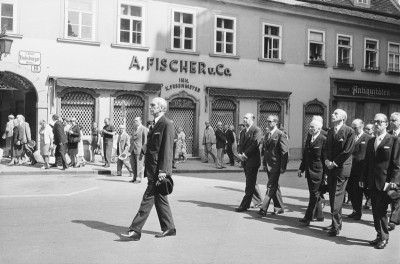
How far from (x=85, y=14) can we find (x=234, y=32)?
7.25 meters

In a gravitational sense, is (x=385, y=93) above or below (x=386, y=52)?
below

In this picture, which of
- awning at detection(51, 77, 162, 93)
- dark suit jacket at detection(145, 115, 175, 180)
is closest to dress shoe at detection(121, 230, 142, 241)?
dark suit jacket at detection(145, 115, 175, 180)

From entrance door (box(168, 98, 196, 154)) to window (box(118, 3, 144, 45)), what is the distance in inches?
125

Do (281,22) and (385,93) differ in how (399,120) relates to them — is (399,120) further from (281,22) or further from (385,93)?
(385,93)

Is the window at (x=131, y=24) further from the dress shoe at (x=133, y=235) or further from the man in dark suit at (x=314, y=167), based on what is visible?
the dress shoe at (x=133, y=235)

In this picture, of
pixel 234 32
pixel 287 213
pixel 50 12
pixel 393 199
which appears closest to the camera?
pixel 393 199

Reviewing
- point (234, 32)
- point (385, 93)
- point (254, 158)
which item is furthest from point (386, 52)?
point (254, 158)

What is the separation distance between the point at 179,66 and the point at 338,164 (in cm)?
1496

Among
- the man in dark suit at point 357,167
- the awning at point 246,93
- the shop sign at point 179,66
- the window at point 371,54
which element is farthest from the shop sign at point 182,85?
the man in dark suit at point 357,167

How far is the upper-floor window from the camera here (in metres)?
18.5

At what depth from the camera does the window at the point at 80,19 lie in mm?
19625

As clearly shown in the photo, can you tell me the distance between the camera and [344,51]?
89.1 ft

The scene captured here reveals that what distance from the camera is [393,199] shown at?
6980 millimetres

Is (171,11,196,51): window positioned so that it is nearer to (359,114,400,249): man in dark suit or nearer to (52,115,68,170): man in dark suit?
(52,115,68,170): man in dark suit
